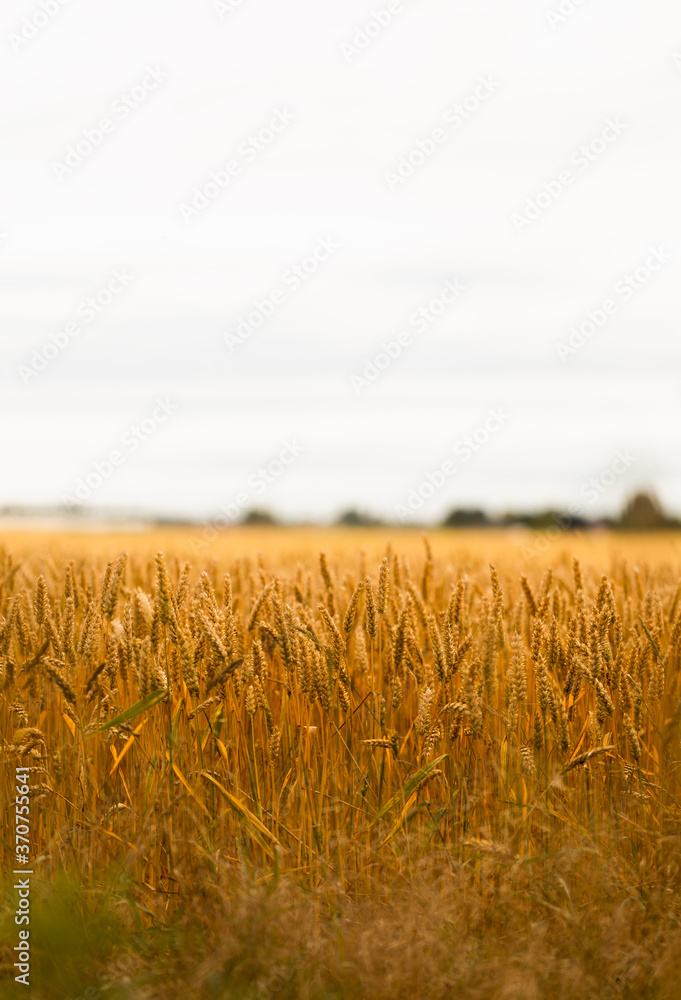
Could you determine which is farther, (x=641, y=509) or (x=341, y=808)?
(x=641, y=509)

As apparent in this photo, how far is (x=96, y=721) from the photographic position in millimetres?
2604

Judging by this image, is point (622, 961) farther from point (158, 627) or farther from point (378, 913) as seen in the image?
point (158, 627)

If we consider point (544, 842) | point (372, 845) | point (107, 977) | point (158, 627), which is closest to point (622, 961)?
point (544, 842)

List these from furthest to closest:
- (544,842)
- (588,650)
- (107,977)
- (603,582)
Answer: (603,582)
(588,650)
(544,842)
(107,977)

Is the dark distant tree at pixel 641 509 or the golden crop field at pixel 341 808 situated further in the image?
the dark distant tree at pixel 641 509

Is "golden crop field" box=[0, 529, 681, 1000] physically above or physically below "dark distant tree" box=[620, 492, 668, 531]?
below

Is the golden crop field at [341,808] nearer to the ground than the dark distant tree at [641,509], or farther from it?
nearer to the ground

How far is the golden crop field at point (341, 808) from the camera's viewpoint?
179cm

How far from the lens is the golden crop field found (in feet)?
5.88

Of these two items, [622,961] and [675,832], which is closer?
[622,961]

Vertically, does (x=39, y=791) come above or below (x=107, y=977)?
above

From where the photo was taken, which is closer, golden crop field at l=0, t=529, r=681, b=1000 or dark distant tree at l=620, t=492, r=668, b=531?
golden crop field at l=0, t=529, r=681, b=1000

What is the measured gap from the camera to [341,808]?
237 cm

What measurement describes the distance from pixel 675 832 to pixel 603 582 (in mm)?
650
